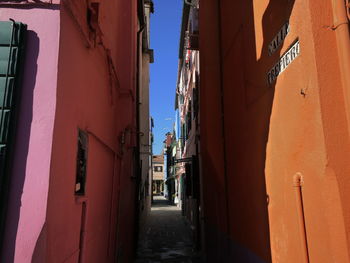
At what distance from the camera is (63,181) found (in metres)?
3.13

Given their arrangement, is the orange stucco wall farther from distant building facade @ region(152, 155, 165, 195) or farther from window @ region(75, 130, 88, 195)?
distant building facade @ region(152, 155, 165, 195)

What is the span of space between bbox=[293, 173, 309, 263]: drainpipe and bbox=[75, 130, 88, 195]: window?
240 centimetres

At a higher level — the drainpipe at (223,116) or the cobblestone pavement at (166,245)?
the drainpipe at (223,116)

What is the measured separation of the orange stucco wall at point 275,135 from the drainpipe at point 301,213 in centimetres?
2

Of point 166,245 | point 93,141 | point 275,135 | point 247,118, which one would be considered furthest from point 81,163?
point 166,245

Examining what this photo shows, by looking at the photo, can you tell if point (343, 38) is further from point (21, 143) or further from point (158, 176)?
point (158, 176)

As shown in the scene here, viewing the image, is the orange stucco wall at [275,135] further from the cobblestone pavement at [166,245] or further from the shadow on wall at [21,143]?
the shadow on wall at [21,143]

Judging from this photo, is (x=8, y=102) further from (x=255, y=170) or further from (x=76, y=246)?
(x=255, y=170)

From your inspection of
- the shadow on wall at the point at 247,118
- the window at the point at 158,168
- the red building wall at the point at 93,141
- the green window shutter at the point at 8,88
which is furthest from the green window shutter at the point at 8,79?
the window at the point at 158,168

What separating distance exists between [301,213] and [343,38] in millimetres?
1622

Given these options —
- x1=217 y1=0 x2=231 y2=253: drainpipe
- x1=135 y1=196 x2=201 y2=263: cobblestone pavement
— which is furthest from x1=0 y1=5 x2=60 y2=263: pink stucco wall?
x1=135 y1=196 x2=201 y2=263: cobblestone pavement

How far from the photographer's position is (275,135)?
157 inches

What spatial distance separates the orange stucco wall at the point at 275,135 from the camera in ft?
8.80

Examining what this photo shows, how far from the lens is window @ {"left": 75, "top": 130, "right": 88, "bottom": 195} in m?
3.84
